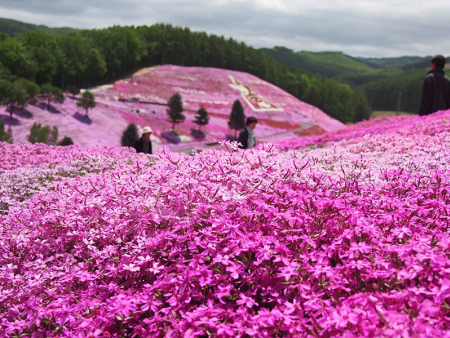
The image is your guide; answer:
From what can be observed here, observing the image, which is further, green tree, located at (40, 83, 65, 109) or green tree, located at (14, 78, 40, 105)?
green tree, located at (40, 83, 65, 109)

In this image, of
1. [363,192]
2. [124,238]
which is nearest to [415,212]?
[363,192]

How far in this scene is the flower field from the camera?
271 cm

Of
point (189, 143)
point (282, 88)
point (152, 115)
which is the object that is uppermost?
point (282, 88)

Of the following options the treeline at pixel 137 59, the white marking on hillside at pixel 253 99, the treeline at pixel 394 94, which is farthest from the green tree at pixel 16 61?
the treeline at pixel 394 94

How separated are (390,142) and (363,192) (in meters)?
5.24

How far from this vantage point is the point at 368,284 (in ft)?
9.86

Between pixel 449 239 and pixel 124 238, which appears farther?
pixel 124 238

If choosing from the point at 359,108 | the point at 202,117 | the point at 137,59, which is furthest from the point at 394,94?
the point at 202,117

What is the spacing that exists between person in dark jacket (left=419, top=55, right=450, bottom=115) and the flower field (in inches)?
376

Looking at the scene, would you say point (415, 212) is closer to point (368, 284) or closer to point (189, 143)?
point (368, 284)

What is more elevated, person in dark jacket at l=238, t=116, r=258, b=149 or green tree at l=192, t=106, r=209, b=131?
person in dark jacket at l=238, t=116, r=258, b=149

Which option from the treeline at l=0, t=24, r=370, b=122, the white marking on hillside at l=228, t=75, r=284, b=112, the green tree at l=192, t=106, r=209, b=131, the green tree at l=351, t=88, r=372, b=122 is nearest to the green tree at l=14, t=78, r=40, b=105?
the treeline at l=0, t=24, r=370, b=122

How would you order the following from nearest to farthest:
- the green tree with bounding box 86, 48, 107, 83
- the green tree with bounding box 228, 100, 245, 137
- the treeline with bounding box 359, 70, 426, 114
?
the green tree with bounding box 228, 100, 245, 137 → the green tree with bounding box 86, 48, 107, 83 → the treeline with bounding box 359, 70, 426, 114

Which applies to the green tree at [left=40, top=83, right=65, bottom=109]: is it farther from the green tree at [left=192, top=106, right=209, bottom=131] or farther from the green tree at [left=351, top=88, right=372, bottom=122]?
the green tree at [left=351, top=88, right=372, bottom=122]
